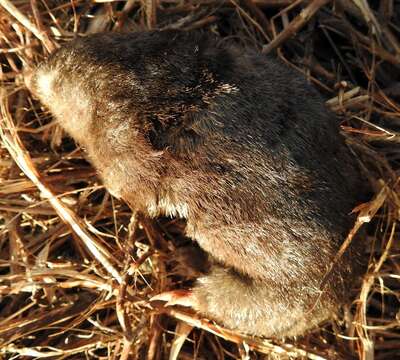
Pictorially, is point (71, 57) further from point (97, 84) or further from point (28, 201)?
point (28, 201)

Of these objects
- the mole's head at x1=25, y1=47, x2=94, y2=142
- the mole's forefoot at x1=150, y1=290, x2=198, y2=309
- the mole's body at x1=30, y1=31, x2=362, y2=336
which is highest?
the mole's head at x1=25, y1=47, x2=94, y2=142

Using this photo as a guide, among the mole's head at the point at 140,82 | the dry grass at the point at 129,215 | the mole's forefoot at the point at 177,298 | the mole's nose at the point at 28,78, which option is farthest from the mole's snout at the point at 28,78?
the mole's forefoot at the point at 177,298

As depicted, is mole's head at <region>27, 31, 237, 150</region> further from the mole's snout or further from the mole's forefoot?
the mole's forefoot

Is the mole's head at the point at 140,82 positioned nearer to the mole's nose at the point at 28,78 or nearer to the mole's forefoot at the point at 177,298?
the mole's nose at the point at 28,78

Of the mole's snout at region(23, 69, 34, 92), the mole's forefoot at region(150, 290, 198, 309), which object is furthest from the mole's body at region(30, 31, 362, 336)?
the mole's forefoot at region(150, 290, 198, 309)

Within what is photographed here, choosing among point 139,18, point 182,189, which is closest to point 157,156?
point 182,189

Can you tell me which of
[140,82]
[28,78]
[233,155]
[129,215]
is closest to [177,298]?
[129,215]
